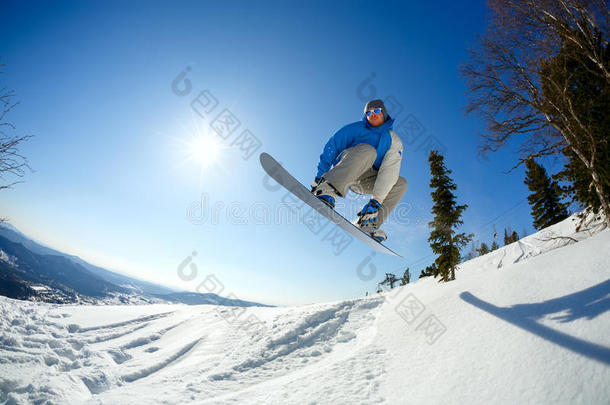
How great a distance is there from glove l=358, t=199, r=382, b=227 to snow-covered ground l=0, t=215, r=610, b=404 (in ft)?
5.52

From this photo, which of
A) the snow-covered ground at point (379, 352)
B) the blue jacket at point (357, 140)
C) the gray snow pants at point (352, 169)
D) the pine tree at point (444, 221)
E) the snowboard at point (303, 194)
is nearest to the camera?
the snow-covered ground at point (379, 352)

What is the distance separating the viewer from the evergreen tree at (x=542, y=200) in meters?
20.2

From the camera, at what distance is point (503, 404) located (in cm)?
180

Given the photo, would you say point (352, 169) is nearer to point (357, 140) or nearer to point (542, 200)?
point (357, 140)

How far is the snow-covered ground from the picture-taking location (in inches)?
78.7

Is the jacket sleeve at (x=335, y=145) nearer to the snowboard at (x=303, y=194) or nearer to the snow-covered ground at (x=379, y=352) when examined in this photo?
the snowboard at (x=303, y=194)

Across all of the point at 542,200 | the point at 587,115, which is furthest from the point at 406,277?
the point at 587,115

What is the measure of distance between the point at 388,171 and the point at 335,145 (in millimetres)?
860

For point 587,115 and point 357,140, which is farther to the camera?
point 587,115

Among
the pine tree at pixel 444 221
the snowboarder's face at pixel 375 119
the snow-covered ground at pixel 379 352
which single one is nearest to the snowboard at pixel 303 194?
the snowboarder's face at pixel 375 119

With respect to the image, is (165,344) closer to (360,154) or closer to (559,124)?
(360,154)

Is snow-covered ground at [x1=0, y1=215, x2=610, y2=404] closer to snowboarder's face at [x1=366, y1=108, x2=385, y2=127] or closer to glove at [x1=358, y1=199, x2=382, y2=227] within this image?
glove at [x1=358, y1=199, x2=382, y2=227]

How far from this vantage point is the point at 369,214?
11.5ft

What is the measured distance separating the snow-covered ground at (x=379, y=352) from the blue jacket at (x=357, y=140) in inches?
95.5
